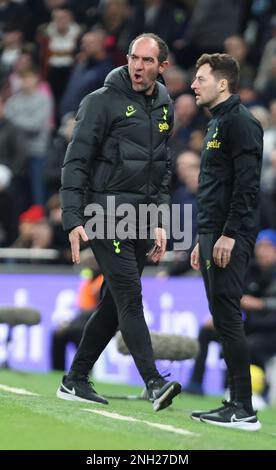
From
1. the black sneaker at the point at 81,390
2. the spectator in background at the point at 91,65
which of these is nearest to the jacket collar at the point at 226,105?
the black sneaker at the point at 81,390

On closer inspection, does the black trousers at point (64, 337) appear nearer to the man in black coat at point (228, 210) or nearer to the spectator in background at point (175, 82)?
the spectator in background at point (175, 82)

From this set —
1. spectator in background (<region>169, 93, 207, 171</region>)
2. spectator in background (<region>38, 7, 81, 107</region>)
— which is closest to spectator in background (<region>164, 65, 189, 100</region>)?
spectator in background (<region>169, 93, 207, 171</region>)

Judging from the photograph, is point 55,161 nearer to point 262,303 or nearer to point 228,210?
point 262,303

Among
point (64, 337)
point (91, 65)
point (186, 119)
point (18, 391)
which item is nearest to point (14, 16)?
point (91, 65)

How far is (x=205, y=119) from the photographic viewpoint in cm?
1773

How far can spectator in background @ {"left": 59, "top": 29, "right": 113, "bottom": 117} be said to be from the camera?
19.1 meters

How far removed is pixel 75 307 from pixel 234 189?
728 centimetres

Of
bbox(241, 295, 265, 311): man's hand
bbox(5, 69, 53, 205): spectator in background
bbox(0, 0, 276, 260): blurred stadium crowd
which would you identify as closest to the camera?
bbox(241, 295, 265, 311): man's hand

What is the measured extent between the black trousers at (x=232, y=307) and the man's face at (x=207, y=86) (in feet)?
2.95

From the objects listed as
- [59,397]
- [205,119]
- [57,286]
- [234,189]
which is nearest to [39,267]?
[57,286]

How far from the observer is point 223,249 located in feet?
29.8

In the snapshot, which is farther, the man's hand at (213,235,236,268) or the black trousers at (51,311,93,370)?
the black trousers at (51,311,93,370)

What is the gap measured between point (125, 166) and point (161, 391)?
1503mm

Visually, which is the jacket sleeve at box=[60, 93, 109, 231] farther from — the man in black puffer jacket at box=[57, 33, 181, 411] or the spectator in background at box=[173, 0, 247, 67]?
the spectator in background at box=[173, 0, 247, 67]
